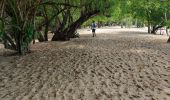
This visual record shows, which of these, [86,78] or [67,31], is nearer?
[86,78]

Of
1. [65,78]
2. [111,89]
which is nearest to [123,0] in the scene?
[65,78]

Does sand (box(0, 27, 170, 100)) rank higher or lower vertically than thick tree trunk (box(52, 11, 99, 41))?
lower

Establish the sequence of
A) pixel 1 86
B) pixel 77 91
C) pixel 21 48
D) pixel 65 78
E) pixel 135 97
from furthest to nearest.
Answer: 1. pixel 21 48
2. pixel 65 78
3. pixel 1 86
4. pixel 77 91
5. pixel 135 97

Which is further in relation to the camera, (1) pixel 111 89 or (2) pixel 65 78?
(2) pixel 65 78

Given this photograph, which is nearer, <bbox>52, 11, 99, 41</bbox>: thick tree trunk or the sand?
the sand

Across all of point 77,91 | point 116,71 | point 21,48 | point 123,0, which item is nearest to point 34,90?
point 77,91

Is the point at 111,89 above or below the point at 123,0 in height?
below

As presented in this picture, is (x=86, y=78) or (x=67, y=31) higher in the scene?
(x=67, y=31)

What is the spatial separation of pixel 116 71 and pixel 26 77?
325 centimetres

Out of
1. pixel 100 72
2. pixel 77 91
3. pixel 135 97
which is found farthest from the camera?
pixel 100 72

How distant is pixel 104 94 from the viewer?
8734mm

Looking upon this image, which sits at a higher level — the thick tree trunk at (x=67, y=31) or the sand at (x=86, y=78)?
the thick tree trunk at (x=67, y=31)

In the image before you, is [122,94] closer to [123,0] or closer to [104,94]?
[104,94]

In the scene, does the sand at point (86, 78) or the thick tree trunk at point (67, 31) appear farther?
the thick tree trunk at point (67, 31)
